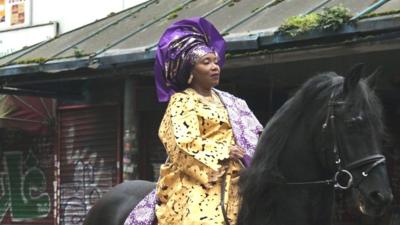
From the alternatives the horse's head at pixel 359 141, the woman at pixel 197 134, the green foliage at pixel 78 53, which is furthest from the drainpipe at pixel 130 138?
the horse's head at pixel 359 141

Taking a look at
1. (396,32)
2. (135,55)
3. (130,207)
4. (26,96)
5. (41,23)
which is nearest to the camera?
(130,207)

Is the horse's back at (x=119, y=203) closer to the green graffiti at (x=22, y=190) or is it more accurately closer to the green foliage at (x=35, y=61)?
the green foliage at (x=35, y=61)

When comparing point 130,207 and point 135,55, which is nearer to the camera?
point 130,207

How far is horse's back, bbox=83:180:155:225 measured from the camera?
5406 mm

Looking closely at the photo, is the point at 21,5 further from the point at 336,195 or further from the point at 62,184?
the point at 336,195

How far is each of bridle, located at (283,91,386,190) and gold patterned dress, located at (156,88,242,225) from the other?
1.78 feet

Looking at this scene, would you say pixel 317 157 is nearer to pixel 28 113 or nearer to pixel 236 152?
pixel 236 152

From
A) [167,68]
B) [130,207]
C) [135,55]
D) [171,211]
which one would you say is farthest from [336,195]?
[135,55]

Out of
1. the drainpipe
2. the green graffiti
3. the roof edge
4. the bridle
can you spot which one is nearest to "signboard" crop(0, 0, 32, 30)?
the green graffiti

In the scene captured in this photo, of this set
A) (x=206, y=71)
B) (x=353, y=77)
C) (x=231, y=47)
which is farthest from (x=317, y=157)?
(x=231, y=47)

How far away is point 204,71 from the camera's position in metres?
4.29

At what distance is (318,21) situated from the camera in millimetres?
7152

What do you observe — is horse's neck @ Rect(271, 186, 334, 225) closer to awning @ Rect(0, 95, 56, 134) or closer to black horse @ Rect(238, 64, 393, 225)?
black horse @ Rect(238, 64, 393, 225)

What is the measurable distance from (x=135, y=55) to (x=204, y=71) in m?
4.69
